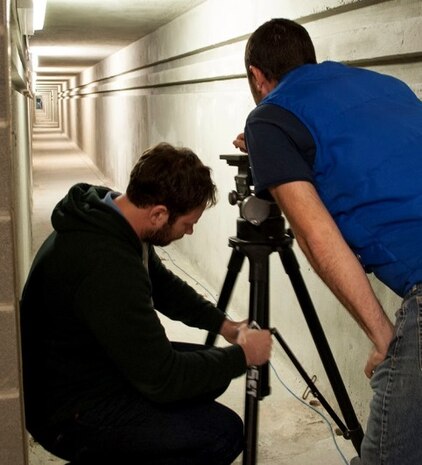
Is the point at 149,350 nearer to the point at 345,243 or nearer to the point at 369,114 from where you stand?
the point at 345,243

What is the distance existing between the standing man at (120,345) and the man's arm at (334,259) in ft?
1.13

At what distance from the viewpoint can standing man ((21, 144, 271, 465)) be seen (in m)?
1.40

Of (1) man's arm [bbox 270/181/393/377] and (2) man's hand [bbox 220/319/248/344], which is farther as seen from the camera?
(2) man's hand [bbox 220/319/248/344]

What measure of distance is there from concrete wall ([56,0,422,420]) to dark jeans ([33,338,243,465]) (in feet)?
2.73

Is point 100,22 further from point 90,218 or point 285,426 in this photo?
point 90,218

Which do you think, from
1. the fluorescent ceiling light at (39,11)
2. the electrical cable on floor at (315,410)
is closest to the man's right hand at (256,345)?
the electrical cable on floor at (315,410)

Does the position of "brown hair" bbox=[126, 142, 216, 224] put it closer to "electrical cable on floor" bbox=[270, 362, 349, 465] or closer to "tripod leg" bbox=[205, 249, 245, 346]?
"tripod leg" bbox=[205, 249, 245, 346]

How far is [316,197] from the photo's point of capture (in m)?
1.30

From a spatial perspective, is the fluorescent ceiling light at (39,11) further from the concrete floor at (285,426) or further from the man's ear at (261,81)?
the man's ear at (261,81)

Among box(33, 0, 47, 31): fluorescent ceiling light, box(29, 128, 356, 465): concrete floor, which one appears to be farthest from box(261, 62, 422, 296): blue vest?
box(33, 0, 47, 31): fluorescent ceiling light

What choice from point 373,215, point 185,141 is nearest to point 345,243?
point 373,215

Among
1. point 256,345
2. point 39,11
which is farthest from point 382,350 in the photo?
point 39,11

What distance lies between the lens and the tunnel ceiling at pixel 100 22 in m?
4.33

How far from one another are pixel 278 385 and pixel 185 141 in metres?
2.36
